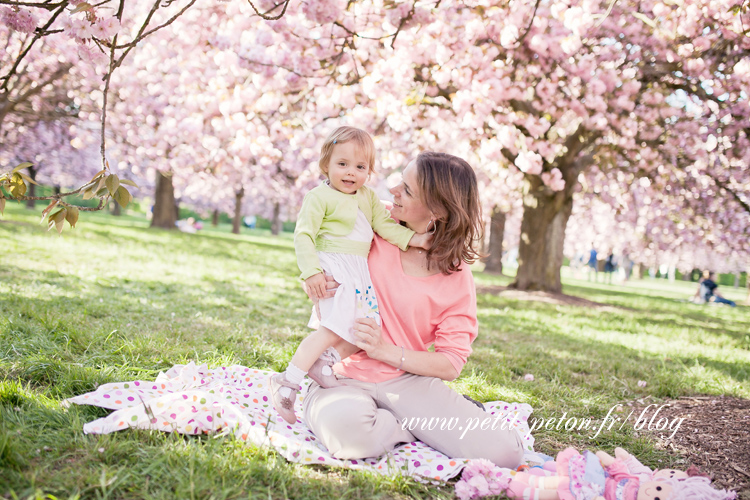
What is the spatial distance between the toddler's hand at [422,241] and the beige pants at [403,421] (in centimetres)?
63

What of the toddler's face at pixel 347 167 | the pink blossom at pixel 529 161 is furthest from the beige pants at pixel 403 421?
the pink blossom at pixel 529 161

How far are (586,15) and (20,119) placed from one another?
14.6 m

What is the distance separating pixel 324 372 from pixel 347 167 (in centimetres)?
100

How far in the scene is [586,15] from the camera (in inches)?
230

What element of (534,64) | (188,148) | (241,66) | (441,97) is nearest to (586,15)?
(534,64)

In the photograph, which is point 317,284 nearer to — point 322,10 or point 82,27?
point 82,27

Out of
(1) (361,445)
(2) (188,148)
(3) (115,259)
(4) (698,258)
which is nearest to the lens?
(1) (361,445)

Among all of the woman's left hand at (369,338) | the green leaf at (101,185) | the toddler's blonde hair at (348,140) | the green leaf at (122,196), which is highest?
the toddler's blonde hair at (348,140)

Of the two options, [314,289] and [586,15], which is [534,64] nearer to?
[586,15]

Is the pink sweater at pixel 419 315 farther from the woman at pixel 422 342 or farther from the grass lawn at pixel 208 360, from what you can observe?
the grass lawn at pixel 208 360

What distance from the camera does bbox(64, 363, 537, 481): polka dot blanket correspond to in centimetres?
210

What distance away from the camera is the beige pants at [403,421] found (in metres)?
2.16

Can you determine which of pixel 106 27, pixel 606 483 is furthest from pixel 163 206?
→ pixel 606 483

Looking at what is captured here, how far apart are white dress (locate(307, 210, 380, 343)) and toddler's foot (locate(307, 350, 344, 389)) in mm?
146
